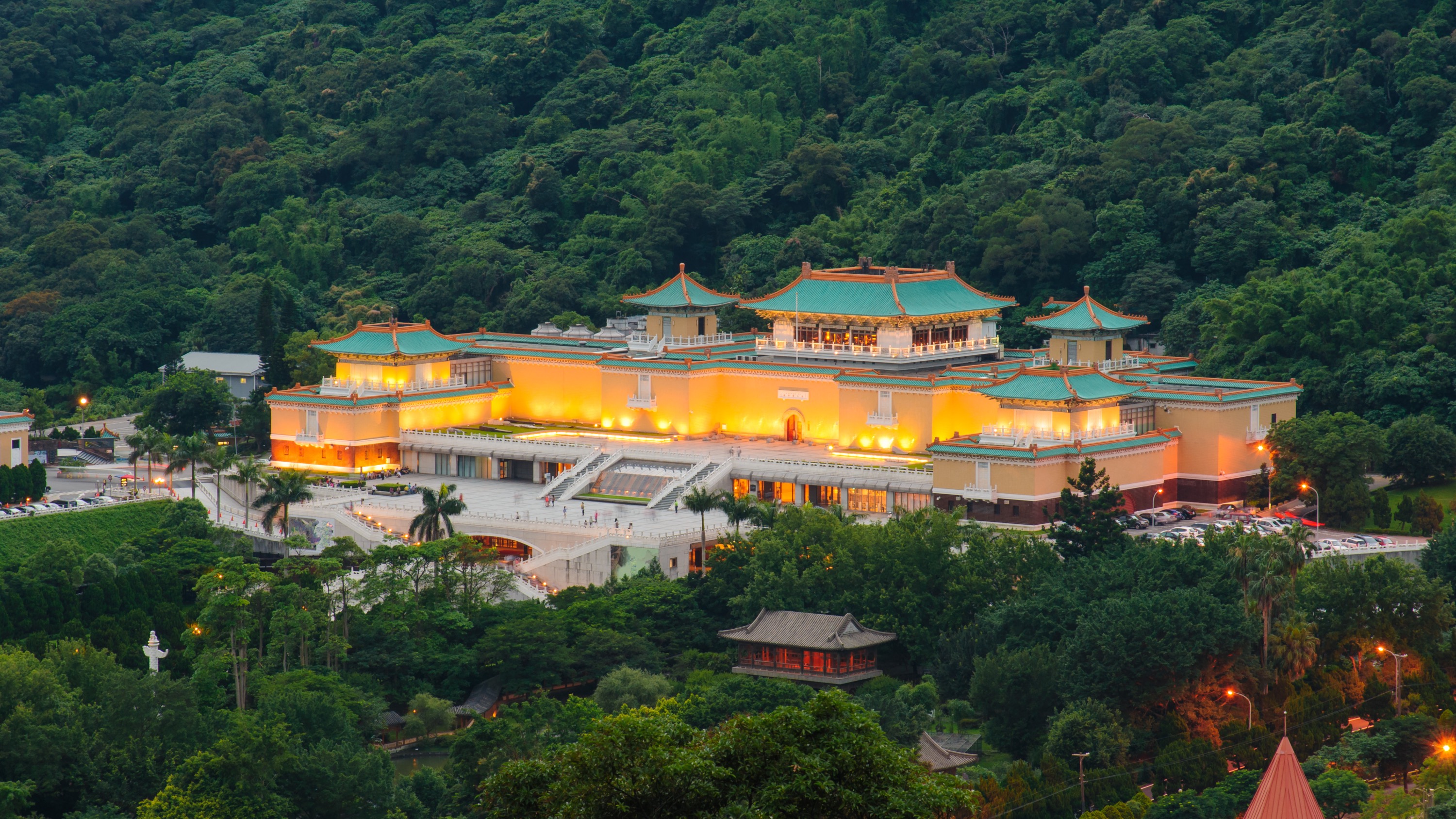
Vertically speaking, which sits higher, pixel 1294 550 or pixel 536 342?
pixel 536 342

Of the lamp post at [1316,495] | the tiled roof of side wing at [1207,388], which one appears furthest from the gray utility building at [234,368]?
the lamp post at [1316,495]

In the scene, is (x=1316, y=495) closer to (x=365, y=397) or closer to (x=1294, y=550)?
(x=1294, y=550)

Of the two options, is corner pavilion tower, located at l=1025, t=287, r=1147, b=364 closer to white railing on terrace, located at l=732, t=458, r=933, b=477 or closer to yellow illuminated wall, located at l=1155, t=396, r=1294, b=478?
yellow illuminated wall, located at l=1155, t=396, r=1294, b=478

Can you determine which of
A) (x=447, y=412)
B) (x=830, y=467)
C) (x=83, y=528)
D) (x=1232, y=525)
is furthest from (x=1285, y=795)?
(x=447, y=412)

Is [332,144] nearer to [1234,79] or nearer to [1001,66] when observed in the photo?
[1001,66]

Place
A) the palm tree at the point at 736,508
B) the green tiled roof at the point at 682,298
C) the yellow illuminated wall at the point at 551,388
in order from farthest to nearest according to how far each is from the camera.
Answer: the green tiled roof at the point at 682,298, the yellow illuminated wall at the point at 551,388, the palm tree at the point at 736,508

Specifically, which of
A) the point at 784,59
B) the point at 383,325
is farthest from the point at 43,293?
the point at 784,59

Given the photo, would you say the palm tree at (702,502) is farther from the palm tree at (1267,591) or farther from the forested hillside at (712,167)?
the forested hillside at (712,167)
